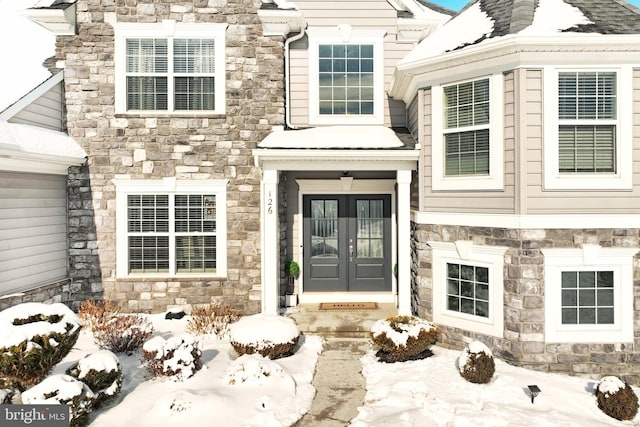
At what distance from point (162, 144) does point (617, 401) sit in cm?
957

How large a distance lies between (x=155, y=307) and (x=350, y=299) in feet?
15.7

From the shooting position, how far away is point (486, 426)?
487 centimetres

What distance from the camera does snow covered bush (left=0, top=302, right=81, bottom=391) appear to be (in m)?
4.68

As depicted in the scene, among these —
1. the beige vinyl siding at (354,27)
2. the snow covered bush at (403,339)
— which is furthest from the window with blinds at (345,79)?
the snow covered bush at (403,339)

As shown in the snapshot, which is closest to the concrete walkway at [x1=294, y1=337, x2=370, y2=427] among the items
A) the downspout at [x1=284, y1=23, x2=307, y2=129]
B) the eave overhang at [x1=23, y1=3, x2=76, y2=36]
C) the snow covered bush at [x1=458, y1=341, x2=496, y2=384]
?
the snow covered bush at [x1=458, y1=341, x2=496, y2=384]

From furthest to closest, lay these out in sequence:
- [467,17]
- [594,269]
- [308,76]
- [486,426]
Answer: [308,76] < [467,17] < [594,269] < [486,426]

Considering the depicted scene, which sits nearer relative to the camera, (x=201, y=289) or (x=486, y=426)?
(x=486, y=426)

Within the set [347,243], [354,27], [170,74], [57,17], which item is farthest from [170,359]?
[354,27]

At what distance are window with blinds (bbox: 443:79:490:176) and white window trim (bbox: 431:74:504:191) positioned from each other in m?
0.09

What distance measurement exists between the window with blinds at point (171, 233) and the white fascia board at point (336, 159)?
1.96 metres

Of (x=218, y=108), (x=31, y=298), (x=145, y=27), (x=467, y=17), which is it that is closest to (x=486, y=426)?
(x=467, y=17)

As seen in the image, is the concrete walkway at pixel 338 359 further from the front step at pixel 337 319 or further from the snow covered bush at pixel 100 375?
the snow covered bush at pixel 100 375

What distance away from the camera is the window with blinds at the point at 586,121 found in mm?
6477

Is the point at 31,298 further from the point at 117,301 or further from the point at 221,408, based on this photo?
the point at 221,408
